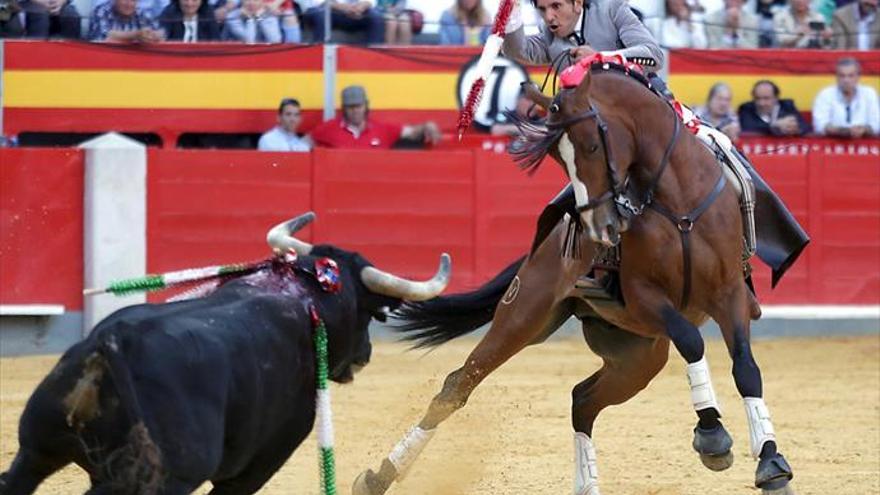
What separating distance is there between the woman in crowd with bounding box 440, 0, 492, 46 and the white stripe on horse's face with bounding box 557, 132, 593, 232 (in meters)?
6.41

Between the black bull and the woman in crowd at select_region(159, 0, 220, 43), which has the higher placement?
the woman in crowd at select_region(159, 0, 220, 43)

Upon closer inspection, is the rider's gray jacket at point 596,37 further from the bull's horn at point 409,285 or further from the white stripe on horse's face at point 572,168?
the bull's horn at point 409,285

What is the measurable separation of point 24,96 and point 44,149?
61 cm

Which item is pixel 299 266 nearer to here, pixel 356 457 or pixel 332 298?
pixel 332 298

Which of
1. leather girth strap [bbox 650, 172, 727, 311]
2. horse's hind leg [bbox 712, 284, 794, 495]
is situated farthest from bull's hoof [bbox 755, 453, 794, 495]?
leather girth strap [bbox 650, 172, 727, 311]

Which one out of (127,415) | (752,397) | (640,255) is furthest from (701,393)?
(127,415)

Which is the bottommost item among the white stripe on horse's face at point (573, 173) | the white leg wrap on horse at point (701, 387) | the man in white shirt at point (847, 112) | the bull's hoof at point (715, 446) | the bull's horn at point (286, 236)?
the bull's hoof at point (715, 446)

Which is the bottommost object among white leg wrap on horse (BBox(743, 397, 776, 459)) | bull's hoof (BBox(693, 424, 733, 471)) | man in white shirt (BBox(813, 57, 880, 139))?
bull's hoof (BBox(693, 424, 733, 471))

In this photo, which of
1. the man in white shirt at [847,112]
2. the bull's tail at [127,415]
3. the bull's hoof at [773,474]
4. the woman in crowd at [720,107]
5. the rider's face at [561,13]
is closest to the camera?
the bull's tail at [127,415]

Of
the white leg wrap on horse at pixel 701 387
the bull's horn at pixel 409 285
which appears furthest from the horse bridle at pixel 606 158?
the bull's horn at pixel 409 285

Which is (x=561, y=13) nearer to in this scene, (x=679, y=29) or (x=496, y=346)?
(x=496, y=346)

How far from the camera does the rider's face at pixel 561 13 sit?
22.9ft

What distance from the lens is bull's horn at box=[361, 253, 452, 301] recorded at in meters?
5.20

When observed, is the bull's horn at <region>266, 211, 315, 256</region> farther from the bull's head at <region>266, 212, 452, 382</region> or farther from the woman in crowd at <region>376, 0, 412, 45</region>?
the woman in crowd at <region>376, 0, 412, 45</region>
